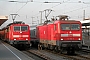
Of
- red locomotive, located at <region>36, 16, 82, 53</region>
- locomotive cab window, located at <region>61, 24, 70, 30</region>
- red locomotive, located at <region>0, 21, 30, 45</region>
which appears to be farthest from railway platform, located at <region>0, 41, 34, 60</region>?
red locomotive, located at <region>0, 21, 30, 45</region>

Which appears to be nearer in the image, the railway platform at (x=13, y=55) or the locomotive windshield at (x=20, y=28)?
the railway platform at (x=13, y=55)

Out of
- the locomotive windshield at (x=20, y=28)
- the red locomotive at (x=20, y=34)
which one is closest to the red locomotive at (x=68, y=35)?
the red locomotive at (x=20, y=34)

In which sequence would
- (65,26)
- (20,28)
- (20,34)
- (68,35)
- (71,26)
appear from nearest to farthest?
1. (68,35)
2. (65,26)
3. (71,26)
4. (20,34)
5. (20,28)

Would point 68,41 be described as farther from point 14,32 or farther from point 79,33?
point 14,32

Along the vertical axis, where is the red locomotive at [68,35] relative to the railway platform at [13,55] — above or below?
above

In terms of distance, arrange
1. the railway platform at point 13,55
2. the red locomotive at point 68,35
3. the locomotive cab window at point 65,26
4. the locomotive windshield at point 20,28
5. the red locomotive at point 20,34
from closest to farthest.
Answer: the railway platform at point 13,55, the red locomotive at point 68,35, the locomotive cab window at point 65,26, the red locomotive at point 20,34, the locomotive windshield at point 20,28

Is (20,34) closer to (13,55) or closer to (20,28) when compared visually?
(20,28)

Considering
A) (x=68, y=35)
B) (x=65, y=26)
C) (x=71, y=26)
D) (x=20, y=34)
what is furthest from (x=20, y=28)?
(x=68, y=35)

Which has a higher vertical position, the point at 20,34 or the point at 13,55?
the point at 20,34

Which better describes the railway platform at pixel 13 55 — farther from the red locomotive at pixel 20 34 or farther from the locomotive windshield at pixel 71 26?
the red locomotive at pixel 20 34

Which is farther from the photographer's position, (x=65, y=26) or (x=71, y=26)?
(x=71, y=26)

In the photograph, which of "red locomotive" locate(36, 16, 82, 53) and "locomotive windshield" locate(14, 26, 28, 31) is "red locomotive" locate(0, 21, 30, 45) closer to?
"locomotive windshield" locate(14, 26, 28, 31)

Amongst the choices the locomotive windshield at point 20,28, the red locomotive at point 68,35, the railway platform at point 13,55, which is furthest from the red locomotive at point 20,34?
the red locomotive at point 68,35

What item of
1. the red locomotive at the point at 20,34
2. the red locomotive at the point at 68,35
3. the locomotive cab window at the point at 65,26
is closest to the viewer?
the red locomotive at the point at 68,35
